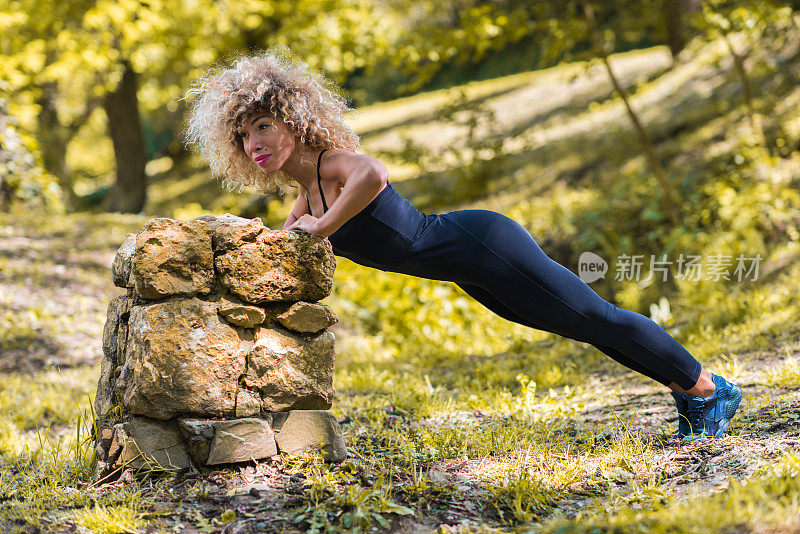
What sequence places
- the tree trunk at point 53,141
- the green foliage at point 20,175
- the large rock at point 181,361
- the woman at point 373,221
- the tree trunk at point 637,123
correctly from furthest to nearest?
the tree trunk at point 53,141 → the green foliage at point 20,175 → the tree trunk at point 637,123 → the woman at point 373,221 → the large rock at point 181,361

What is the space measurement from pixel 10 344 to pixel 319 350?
425 cm

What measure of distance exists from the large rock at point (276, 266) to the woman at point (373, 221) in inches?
3.3

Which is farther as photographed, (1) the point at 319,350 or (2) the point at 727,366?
(2) the point at 727,366

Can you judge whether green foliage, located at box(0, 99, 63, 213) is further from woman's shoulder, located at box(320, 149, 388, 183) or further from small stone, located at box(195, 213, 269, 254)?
woman's shoulder, located at box(320, 149, 388, 183)

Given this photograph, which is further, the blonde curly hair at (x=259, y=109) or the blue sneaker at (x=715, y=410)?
the blue sneaker at (x=715, y=410)

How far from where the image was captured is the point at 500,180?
374 inches

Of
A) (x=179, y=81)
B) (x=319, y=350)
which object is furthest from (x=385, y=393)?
(x=179, y=81)

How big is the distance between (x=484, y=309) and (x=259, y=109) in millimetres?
4368

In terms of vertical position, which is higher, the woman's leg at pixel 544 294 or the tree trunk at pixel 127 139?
the tree trunk at pixel 127 139

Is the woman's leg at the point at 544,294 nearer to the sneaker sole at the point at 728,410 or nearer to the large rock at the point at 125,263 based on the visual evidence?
the sneaker sole at the point at 728,410

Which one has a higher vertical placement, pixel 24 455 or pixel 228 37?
pixel 228 37

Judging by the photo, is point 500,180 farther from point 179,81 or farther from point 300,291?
point 179,81

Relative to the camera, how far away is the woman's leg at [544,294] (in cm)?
279

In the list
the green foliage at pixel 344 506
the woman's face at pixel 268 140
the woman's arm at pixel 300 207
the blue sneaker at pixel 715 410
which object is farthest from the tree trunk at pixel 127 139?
the blue sneaker at pixel 715 410
